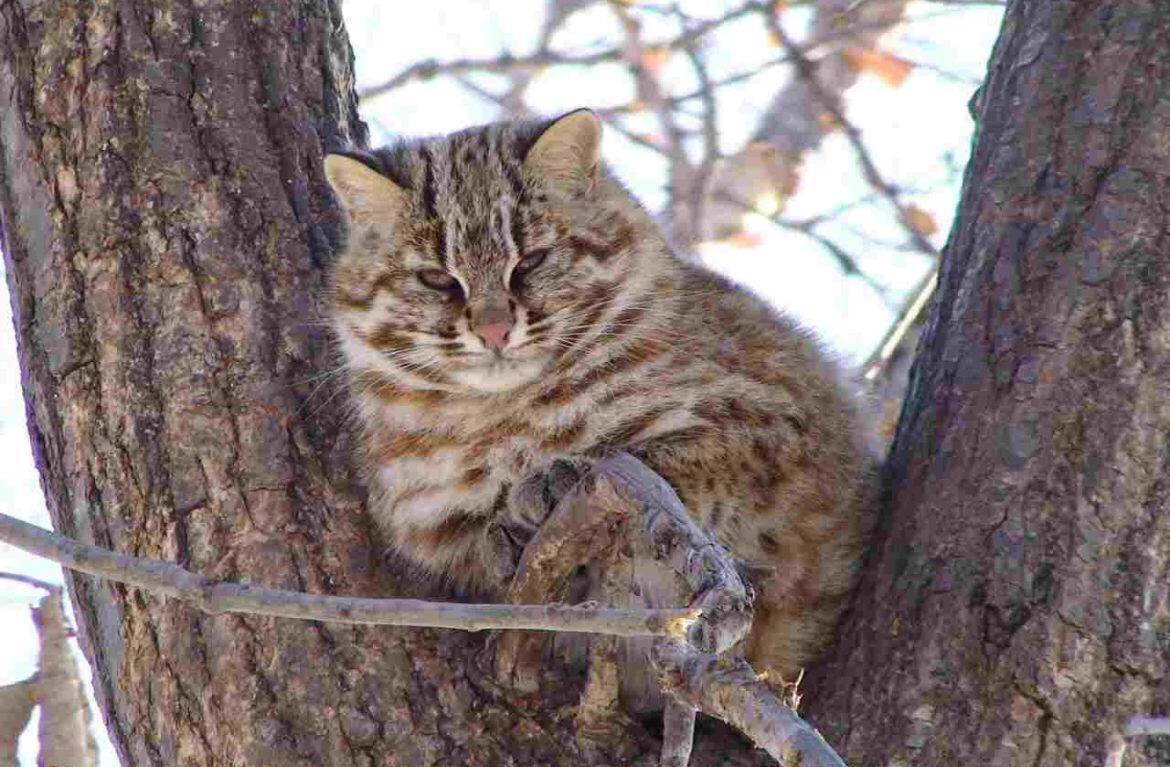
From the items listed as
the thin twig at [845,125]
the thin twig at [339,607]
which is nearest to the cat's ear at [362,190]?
the thin twig at [339,607]

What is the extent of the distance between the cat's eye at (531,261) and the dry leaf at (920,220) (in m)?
4.35

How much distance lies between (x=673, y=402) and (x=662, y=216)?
997 mm

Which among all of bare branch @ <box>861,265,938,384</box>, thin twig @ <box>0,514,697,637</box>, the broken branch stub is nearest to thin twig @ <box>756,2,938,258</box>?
bare branch @ <box>861,265,938,384</box>

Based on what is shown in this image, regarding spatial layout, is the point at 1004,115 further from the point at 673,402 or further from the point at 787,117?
the point at 787,117

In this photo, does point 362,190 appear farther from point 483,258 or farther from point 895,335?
point 895,335

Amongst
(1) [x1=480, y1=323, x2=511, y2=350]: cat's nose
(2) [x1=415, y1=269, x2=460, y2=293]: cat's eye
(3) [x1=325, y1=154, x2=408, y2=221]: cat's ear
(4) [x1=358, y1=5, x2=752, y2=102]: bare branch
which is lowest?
(1) [x1=480, y1=323, x2=511, y2=350]: cat's nose

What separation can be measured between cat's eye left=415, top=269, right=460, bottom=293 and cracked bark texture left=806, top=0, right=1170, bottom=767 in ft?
3.81

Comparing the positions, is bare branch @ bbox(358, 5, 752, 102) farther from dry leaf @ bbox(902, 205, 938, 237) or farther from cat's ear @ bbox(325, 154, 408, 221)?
cat's ear @ bbox(325, 154, 408, 221)

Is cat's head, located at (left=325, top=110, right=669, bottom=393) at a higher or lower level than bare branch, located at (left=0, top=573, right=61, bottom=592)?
higher

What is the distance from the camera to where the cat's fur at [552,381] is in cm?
388

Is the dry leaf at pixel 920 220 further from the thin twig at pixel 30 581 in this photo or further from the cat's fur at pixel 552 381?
the thin twig at pixel 30 581

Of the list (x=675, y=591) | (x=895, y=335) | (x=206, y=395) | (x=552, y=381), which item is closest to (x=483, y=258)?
(x=552, y=381)

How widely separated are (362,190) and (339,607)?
188 cm

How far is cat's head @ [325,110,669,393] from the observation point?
12.9ft
